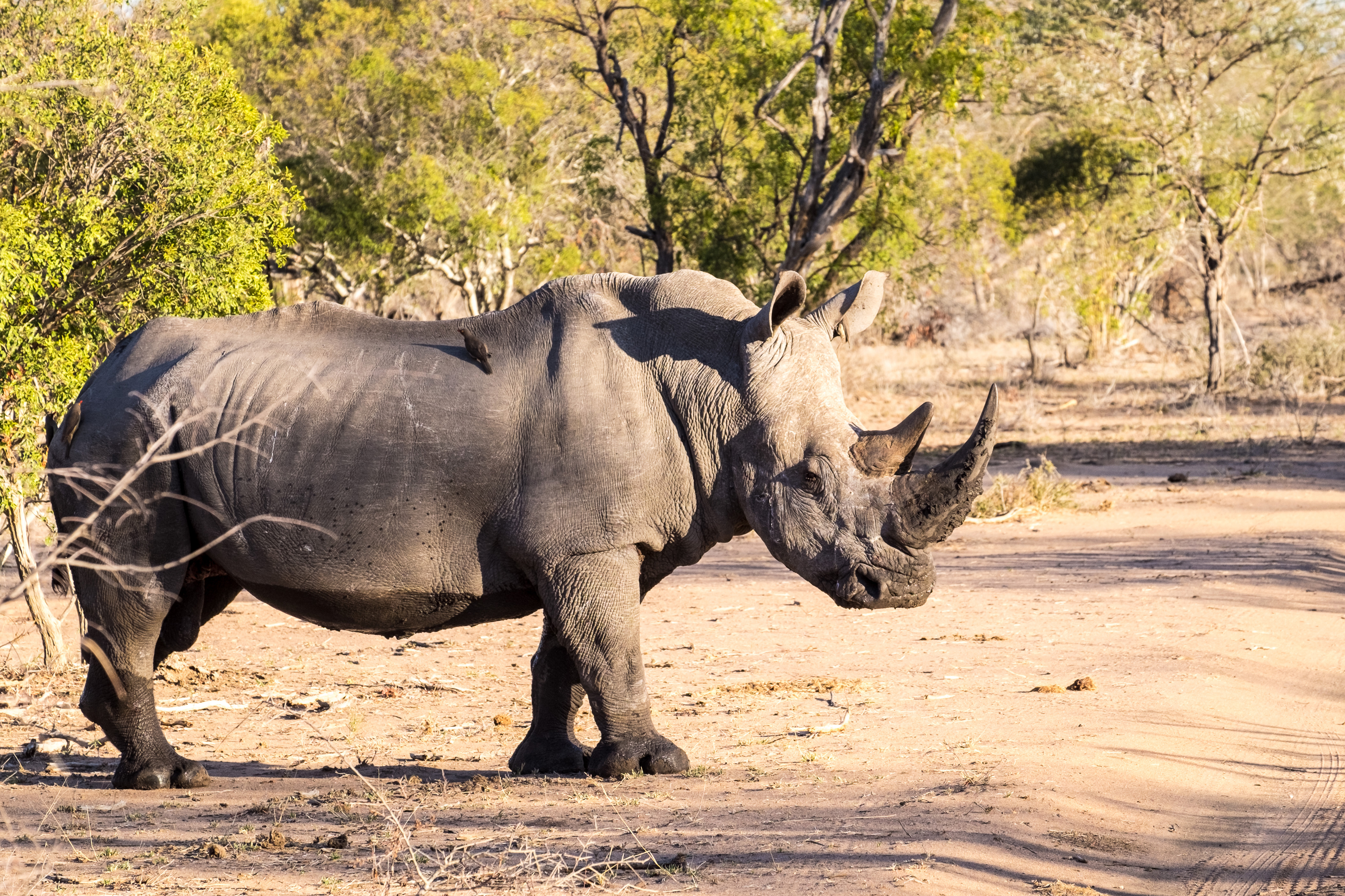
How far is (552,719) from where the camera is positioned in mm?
6645

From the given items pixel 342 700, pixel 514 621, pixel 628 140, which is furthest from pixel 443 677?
pixel 628 140

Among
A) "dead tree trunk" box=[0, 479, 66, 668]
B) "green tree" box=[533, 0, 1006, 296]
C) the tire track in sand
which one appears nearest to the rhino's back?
"dead tree trunk" box=[0, 479, 66, 668]

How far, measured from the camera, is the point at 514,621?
1110 cm

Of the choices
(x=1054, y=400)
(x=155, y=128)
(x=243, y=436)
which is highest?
(x=155, y=128)

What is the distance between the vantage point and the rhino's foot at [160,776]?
6.37 meters

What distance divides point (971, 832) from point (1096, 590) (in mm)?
6560

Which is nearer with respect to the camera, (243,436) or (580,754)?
(243,436)

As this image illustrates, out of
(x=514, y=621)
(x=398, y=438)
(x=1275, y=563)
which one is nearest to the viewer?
(x=398, y=438)

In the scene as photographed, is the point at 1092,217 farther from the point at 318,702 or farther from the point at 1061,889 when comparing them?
the point at 1061,889

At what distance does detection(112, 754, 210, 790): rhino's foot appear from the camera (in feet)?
20.9

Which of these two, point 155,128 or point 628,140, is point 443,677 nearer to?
point 155,128

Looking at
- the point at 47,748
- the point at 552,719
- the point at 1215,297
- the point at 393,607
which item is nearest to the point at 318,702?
the point at 47,748

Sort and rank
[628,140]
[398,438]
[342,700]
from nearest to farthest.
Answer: [398,438], [342,700], [628,140]

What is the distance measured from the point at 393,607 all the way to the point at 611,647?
3.10 ft
